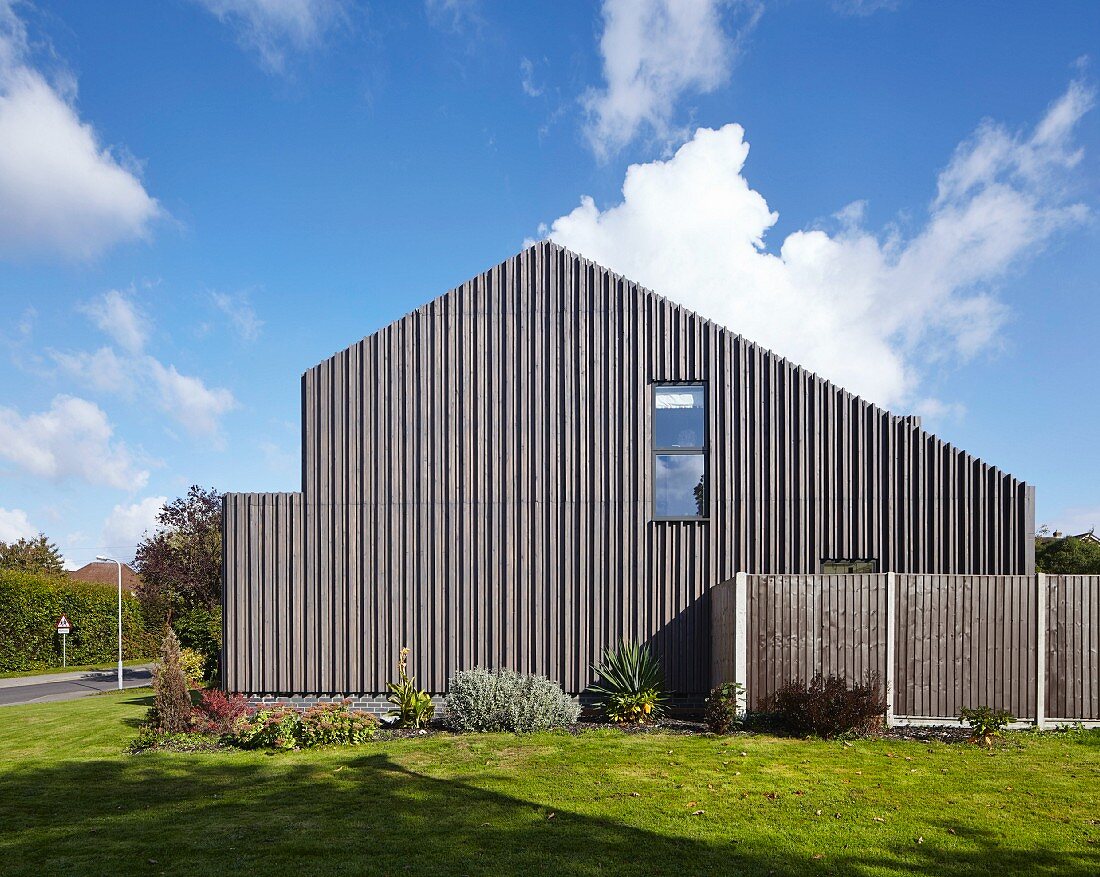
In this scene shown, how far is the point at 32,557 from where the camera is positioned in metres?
46.5

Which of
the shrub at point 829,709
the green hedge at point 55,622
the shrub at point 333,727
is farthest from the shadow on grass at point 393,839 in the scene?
the green hedge at point 55,622

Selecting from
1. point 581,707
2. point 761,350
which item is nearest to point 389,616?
point 581,707

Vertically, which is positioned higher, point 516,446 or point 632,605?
point 516,446

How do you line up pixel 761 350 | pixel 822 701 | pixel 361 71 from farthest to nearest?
pixel 761 350 < pixel 361 71 < pixel 822 701

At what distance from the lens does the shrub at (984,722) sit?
9.96 m

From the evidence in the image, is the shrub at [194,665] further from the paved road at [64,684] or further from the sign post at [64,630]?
the sign post at [64,630]

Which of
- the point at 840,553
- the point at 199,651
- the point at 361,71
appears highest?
the point at 361,71

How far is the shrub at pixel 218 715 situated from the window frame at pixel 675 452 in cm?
735

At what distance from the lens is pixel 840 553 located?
1263 centimetres

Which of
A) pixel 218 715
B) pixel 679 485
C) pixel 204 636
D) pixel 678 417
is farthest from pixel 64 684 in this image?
pixel 678 417

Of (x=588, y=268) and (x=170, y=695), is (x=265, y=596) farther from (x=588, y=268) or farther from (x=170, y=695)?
(x=588, y=268)

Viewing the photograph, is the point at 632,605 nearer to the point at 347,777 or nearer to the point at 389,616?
the point at 389,616

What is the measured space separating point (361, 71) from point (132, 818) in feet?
35.5

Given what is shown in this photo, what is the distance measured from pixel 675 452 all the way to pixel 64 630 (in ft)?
89.4
